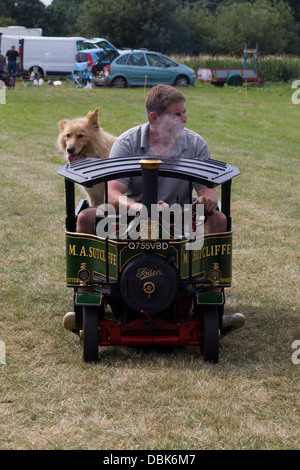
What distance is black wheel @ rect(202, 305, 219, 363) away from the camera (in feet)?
A: 14.2

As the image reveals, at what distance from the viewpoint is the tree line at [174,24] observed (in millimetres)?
56562

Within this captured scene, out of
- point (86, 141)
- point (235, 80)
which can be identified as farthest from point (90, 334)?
point (235, 80)

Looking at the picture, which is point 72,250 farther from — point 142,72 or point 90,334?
point 142,72

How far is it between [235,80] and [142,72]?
201 inches

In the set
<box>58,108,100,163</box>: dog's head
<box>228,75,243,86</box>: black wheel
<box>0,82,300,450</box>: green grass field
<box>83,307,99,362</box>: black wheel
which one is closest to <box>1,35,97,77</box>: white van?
<box>228,75,243,86</box>: black wheel

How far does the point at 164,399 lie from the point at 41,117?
16.4 m

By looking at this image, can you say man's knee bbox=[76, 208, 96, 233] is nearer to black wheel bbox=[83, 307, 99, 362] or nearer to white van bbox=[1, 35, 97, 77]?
black wheel bbox=[83, 307, 99, 362]

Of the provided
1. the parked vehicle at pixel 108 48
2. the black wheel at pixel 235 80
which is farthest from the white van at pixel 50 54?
the black wheel at pixel 235 80

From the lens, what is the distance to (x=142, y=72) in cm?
2825

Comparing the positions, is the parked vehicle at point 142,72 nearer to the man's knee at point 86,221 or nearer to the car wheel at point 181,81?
the car wheel at point 181,81

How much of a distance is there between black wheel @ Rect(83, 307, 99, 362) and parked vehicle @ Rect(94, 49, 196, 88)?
79.4ft
